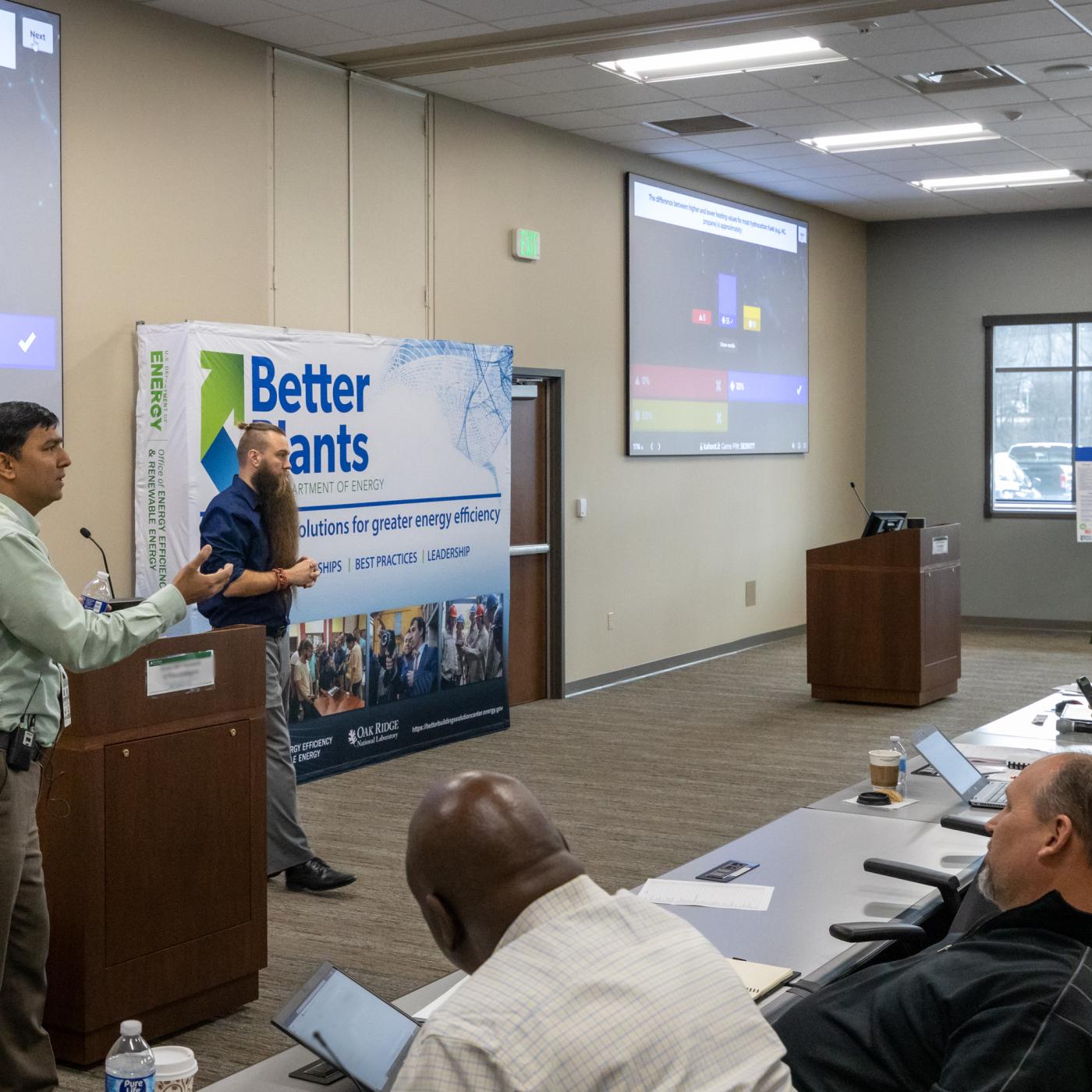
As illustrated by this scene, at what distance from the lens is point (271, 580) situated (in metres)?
4.69

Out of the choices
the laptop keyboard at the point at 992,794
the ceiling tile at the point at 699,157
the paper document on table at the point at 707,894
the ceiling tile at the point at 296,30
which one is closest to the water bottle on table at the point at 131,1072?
the paper document on table at the point at 707,894

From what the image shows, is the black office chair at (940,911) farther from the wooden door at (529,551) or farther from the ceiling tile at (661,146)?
the ceiling tile at (661,146)

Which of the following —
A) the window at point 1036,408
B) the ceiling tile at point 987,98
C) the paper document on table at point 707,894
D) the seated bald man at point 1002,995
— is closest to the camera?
the seated bald man at point 1002,995

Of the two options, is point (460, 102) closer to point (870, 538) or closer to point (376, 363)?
point (376, 363)

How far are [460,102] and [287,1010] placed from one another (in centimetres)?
683

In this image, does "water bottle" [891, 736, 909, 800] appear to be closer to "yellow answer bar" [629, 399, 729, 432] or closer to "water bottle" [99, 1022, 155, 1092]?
"water bottle" [99, 1022, 155, 1092]

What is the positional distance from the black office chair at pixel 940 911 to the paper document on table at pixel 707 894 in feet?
0.70

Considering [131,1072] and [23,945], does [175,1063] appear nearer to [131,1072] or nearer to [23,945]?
[131,1072]

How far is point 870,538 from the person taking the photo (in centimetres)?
841

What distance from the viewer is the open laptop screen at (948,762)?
3291mm

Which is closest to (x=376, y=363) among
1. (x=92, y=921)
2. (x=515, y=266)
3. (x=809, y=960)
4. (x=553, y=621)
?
(x=515, y=266)

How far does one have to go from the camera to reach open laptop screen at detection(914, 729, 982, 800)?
329cm

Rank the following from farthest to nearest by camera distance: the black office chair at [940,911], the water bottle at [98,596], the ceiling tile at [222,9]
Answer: the ceiling tile at [222,9] < the water bottle at [98,596] < the black office chair at [940,911]

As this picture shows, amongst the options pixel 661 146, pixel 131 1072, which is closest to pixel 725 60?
pixel 661 146
